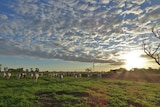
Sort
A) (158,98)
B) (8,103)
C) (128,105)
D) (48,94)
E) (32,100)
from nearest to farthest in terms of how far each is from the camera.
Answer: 1. (8,103)
2. (32,100)
3. (128,105)
4. (48,94)
5. (158,98)

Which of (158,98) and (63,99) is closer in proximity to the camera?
(63,99)

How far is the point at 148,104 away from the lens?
1029 inches

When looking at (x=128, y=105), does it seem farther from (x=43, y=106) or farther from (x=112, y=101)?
(x=43, y=106)

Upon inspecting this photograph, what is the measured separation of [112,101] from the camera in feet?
82.6

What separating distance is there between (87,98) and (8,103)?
7.98 meters

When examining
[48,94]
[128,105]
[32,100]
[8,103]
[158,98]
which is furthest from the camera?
[158,98]

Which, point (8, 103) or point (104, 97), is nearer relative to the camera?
point (8, 103)

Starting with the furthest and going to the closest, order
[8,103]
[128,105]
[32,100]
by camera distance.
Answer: [128,105]
[32,100]
[8,103]

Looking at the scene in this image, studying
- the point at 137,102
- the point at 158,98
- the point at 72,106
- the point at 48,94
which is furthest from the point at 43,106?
the point at 158,98

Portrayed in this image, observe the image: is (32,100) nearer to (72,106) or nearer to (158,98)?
(72,106)

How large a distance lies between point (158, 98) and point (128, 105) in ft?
22.9

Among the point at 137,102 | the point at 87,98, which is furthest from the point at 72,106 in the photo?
the point at 137,102

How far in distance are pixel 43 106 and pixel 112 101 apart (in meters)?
7.26

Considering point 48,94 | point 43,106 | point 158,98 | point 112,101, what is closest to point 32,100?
point 43,106
